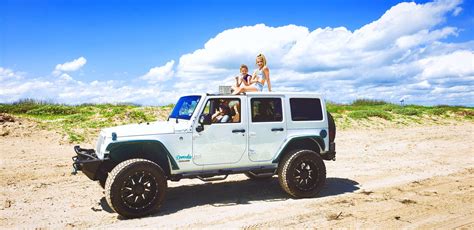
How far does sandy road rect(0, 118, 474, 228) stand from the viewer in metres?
6.60

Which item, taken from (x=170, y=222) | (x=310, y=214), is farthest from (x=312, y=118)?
(x=170, y=222)

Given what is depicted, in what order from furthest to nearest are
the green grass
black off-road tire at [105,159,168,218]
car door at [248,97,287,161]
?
the green grass
car door at [248,97,287,161]
black off-road tire at [105,159,168,218]

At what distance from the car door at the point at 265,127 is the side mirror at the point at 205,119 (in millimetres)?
873

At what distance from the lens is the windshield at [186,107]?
7.52m

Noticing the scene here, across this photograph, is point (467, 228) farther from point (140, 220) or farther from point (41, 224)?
point (41, 224)

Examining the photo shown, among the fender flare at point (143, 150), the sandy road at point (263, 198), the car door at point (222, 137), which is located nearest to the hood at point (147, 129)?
the fender flare at point (143, 150)

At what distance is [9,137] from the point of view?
1444cm

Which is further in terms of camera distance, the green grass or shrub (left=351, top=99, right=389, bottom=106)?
shrub (left=351, top=99, right=389, bottom=106)

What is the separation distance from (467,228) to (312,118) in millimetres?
3376

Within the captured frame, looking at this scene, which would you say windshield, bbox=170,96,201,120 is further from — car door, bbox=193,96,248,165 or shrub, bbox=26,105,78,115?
shrub, bbox=26,105,78,115

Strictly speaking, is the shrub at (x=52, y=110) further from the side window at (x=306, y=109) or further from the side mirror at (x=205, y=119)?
the side window at (x=306, y=109)

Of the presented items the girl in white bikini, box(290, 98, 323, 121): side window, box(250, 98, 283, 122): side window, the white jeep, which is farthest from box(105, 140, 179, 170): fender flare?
box(290, 98, 323, 121): side window

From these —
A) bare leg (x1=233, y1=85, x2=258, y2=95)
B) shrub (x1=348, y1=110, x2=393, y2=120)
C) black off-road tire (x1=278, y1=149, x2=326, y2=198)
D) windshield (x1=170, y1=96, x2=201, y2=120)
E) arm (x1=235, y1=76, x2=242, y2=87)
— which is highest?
arm (x1=235, y1=76, x2=242, y2=87)

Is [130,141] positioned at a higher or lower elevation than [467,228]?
higher
